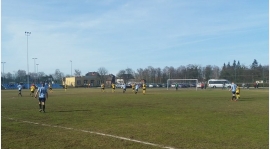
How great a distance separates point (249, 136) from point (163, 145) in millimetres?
2928

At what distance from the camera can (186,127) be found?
37.5 ft

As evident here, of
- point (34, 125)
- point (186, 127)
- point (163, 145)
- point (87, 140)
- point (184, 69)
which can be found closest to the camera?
point (163, 145)

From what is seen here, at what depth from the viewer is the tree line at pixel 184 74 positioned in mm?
93000

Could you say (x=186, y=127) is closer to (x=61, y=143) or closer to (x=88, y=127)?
(x=88, y=127)

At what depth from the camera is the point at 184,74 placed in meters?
117

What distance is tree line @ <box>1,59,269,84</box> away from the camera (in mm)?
93000

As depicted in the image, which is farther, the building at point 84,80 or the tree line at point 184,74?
the building at point 84,80

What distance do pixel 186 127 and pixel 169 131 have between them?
112 cm

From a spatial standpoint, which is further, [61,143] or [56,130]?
[56,130]

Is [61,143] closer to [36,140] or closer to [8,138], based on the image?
[36,140]

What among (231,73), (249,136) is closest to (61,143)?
(249,136)

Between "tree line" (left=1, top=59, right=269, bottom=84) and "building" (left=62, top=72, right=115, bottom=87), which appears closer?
"tree line" (left=1, top=59, right=269, bottom=84)

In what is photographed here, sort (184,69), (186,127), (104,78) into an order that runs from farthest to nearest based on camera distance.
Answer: (104,78)
(184,69)
(186,127)

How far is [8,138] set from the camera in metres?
9.48
